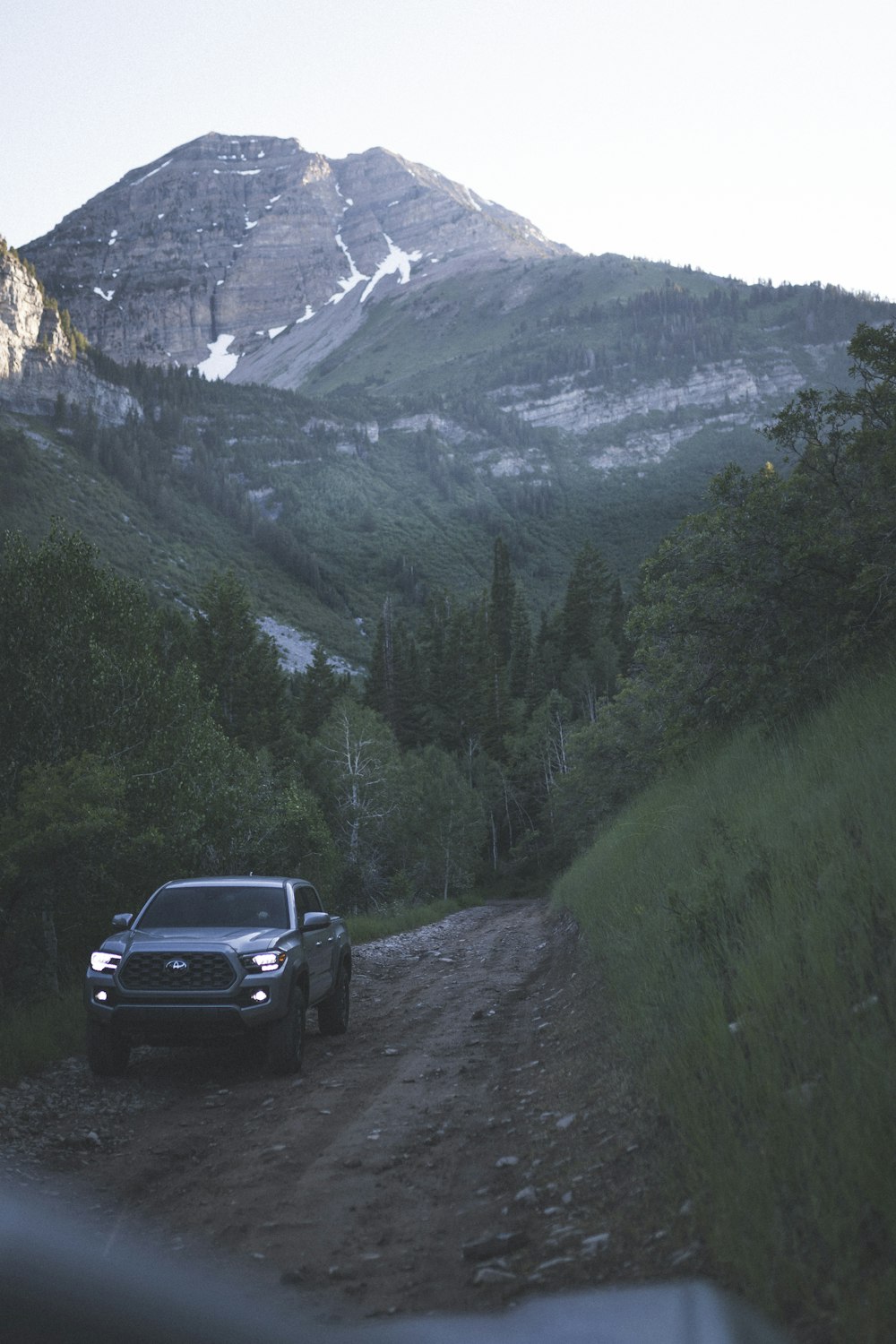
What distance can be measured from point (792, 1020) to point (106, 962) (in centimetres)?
672

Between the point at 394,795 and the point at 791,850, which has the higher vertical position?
the point at 791,850

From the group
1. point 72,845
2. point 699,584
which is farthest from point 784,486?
point 72,845

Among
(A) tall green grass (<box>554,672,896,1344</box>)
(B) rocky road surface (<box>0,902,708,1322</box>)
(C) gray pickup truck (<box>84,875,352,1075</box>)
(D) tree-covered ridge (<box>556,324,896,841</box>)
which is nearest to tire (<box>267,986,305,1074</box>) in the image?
(C) gray pickup truck (<box>84,875,352,1075</box>)

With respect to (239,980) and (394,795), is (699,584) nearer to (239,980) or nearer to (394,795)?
(239,980)

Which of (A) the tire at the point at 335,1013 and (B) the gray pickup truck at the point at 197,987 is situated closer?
(B) the gray pickup truck at the point at 197,987

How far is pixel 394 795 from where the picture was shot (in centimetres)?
4825

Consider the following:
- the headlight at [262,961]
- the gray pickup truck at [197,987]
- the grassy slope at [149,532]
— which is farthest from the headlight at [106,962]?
the grassy slope at [149,532]

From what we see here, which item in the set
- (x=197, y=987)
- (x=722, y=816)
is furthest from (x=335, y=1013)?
(x=722, y=816)

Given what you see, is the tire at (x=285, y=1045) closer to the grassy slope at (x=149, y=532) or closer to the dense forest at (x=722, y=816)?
the dense forest at (x=722, y=816)

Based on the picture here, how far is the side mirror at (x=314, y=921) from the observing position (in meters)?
10.8

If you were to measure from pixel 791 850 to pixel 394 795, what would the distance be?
41340mm

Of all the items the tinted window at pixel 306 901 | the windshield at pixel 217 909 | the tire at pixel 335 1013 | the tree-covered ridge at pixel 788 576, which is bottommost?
the tire at pixel 335 1013

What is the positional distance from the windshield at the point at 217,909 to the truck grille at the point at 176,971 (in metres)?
1.00

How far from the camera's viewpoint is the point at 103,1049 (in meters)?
9.29
